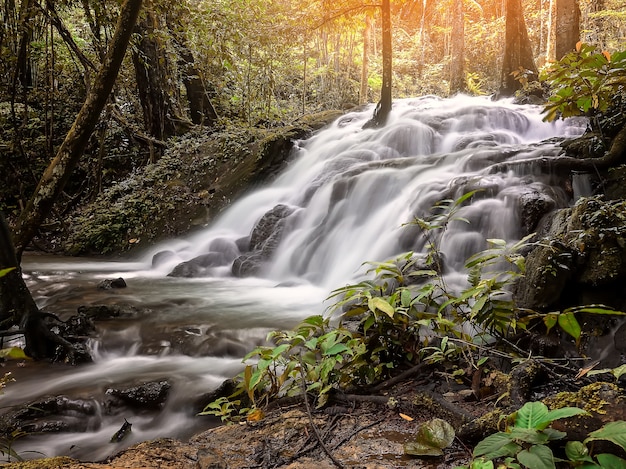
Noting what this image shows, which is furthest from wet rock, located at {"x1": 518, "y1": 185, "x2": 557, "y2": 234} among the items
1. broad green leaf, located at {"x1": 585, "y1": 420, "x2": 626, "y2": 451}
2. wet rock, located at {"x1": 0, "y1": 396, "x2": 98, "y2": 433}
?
wet rock, located at {"x1": 0, "y1": 396, "x2": 98, "y2": 433}

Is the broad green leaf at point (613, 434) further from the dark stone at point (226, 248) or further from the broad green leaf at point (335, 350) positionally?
the dark stone at point (226, 248)

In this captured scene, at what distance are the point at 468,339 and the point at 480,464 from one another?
1.38 metres

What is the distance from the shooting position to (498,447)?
1271mm

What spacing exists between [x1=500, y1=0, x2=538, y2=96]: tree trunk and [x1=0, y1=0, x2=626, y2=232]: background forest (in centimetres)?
26

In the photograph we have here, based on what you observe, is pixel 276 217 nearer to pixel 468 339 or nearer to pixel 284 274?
pixel 284 274

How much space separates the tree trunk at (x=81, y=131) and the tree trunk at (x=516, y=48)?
1131 cm

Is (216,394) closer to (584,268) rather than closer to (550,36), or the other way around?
(584,268)

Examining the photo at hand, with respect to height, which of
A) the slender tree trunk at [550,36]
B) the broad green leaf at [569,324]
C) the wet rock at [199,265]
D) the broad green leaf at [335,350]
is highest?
the slender tree trunk at [550,36]

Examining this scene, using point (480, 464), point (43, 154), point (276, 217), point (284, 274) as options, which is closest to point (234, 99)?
point (43, 154)

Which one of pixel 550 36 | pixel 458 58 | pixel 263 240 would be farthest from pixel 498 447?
pixel 550 36

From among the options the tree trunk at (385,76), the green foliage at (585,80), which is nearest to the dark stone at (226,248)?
the tree trunk at (385,76)

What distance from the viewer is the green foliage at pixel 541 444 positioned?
46.7 inches

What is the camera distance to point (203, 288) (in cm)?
672

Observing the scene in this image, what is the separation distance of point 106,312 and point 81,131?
222 cm
